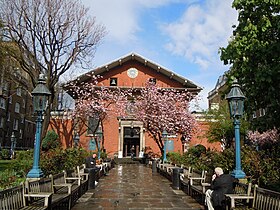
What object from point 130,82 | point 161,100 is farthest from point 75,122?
point 161,100

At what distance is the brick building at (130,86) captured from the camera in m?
35.8

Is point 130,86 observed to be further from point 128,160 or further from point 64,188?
point 64,188

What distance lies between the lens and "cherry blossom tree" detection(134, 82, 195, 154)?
1112 inches

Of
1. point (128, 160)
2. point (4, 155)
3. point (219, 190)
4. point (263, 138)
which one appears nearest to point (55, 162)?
point (219, 190)

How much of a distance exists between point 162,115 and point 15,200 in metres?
23.1

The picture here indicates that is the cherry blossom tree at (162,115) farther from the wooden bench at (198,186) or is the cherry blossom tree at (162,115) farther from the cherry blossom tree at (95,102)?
the wooden bench at (198,186)

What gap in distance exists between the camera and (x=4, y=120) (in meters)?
42.7

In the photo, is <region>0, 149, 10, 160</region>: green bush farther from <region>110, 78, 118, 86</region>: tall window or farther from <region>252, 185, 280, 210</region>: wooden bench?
<region>252, 185, 280, 210</region>: wooden bench

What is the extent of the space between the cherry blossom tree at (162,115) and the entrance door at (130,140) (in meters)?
5.64

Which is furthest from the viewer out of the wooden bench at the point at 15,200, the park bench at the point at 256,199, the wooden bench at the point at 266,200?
the park bench at the point at 256,199

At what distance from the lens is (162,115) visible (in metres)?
28.6

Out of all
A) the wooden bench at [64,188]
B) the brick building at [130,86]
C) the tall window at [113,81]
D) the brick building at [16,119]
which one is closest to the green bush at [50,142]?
the brick building at [130,86]

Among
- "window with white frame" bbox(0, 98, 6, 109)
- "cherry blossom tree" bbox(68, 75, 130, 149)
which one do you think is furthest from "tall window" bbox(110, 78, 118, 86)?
"window with white frame" bbox(0, 98, 6, 109)

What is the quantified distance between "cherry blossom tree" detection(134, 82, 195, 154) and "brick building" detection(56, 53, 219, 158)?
4705 millimetres
